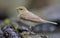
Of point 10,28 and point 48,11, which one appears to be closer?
point 10,28

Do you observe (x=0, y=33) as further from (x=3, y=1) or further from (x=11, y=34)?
(x=3, y=1)

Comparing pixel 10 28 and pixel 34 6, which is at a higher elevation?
pixel 34 6

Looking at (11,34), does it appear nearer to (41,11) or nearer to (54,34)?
(54,34)

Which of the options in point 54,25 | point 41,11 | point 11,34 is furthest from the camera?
point 41,11

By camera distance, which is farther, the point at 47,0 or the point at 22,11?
the point at 47,0

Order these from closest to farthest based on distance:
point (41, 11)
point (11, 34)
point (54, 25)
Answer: point (11, 34) < point (54, 25) < point (41, 11)

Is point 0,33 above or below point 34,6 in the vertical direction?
below

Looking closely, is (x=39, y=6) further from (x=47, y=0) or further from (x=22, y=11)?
(x=22, y=11)

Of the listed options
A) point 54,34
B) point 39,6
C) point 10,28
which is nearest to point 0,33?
point 10,28

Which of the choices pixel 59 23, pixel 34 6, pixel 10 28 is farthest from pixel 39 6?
pixel 10 28
